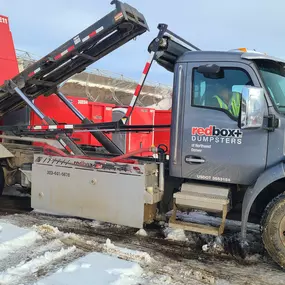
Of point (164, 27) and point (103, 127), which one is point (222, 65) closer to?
point (164, 27)

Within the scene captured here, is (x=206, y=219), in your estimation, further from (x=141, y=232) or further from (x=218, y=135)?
(x=218, y=135)

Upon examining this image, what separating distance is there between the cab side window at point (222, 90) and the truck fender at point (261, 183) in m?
0.76

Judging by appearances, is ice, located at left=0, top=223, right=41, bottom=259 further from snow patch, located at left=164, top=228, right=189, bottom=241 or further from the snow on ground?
snow patch, located at left=164, top=228, right=189, bottom=241

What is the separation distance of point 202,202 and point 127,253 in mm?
1117

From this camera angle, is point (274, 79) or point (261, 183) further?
point (274, 79)

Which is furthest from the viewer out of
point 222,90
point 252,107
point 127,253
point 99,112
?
point 99,112

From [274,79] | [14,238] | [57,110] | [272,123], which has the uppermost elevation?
[274,79]

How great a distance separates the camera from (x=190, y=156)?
4734 millimetres

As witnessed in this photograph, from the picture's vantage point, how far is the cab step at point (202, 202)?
4.50 meters

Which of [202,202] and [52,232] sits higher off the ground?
[202,202]

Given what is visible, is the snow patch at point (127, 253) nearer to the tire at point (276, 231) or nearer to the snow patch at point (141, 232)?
the snow patch at point (141, 232)

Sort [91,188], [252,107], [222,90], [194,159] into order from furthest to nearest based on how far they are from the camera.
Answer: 1. [91,188]
2. [194,159]
3. [222,90]
4. [252,107]

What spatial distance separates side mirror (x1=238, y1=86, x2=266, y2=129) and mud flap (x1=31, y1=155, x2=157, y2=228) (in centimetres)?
146

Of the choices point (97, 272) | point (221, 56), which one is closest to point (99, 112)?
point (221, 56)
